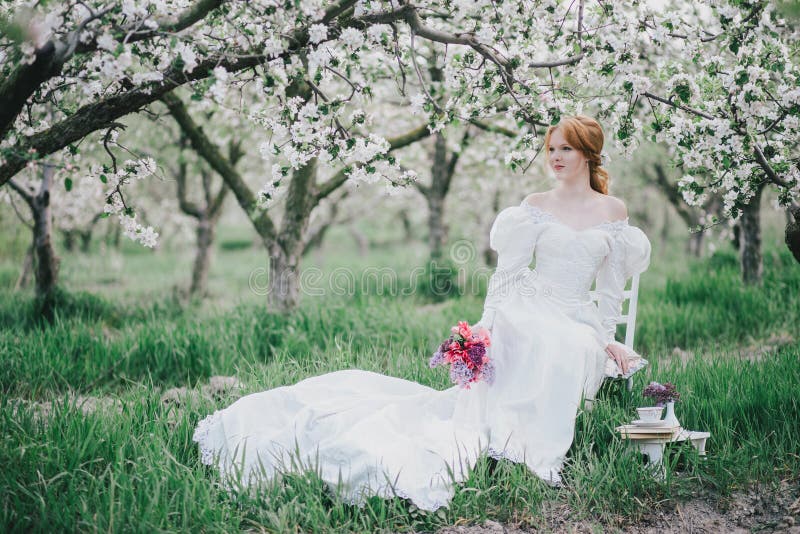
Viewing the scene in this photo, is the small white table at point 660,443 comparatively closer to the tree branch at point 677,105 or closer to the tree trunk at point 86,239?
the tree branch at point 677,105

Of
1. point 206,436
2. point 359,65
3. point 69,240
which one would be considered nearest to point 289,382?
point 206,436

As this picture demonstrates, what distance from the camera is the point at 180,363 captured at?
6.06 meters

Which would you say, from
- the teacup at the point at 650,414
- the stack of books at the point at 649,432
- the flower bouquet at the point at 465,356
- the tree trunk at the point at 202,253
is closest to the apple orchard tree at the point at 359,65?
the flower bouquet at the point at 465,356

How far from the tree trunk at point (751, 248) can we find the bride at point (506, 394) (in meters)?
4.45

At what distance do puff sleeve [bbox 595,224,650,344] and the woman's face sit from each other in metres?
0.53

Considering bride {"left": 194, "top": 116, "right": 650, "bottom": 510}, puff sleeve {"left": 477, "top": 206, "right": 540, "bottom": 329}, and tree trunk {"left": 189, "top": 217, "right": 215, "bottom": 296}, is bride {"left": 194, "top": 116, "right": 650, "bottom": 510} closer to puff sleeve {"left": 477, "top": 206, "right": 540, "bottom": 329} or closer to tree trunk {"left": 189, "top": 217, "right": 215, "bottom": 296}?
puff sleeve {"left": 477, "top": 206, "right": 540, "bottom": 329}

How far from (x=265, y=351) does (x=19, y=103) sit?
136 inches

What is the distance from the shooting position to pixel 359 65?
4164 mm

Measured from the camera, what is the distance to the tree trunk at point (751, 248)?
777 cm

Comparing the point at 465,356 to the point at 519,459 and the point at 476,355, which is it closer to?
the point at 476,355

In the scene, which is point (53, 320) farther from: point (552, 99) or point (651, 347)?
point (651, 347)

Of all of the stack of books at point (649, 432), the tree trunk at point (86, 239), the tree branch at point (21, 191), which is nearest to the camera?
the stack of books at point (649, 432)

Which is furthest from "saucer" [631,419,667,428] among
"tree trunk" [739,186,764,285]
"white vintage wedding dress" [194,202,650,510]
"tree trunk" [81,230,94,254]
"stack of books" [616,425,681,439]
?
"tree trunk" [81,230,94,254]

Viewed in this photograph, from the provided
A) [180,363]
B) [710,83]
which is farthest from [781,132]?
[180,363]
